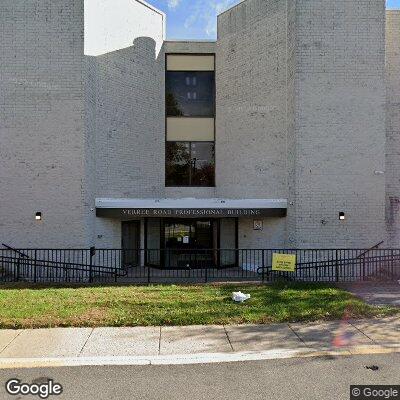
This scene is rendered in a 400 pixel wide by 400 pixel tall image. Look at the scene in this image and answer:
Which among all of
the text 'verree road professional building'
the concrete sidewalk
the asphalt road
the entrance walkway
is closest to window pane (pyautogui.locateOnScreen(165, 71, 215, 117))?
the text 'verree road professional building'

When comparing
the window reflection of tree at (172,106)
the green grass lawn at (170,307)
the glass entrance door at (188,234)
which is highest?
the window reflection of tree at (172,106)

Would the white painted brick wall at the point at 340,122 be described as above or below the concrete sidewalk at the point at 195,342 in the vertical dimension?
above

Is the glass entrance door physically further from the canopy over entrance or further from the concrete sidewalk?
the concrete sidewalk

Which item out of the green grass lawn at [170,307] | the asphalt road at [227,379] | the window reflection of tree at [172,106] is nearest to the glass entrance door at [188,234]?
the window reflection of tree at [172,106]

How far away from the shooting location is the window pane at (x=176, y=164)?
18.7 meters

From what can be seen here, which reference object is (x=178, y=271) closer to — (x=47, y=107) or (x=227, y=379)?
(x=47, y=107)

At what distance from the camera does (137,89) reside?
690 inches

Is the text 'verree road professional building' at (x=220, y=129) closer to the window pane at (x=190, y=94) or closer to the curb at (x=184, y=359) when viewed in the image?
the window pane at (x=190, y=94)

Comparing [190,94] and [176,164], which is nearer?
[176,164]

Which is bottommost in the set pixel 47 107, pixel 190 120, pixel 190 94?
pixel 47 107

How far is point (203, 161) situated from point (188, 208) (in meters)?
3.54

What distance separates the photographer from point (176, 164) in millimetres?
18703

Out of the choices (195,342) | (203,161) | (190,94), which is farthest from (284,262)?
(190,94)

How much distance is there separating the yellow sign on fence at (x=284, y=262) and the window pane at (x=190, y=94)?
8.29 meters
